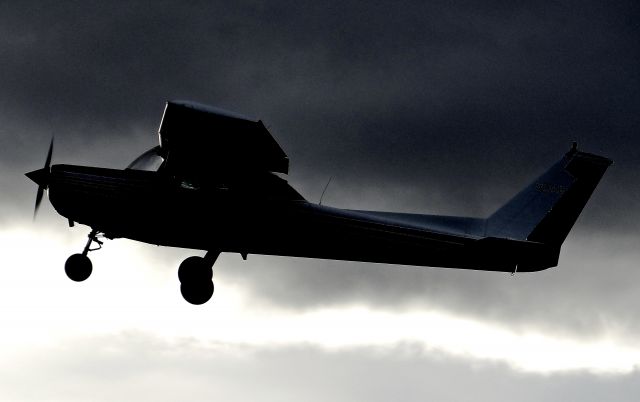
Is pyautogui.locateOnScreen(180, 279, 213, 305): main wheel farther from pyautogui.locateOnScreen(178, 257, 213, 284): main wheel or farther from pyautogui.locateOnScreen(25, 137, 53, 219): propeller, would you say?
pyautogui.locateOnScreen(25, 137, 53, 219): propeller

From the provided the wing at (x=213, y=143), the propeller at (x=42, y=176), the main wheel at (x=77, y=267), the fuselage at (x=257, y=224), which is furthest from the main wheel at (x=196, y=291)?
the propeller at (x=42, y=176)

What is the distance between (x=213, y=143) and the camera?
13805mm

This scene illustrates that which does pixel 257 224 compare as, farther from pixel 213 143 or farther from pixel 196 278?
pixel 213 143

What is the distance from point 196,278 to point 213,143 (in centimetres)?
367

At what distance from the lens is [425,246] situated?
16234mm

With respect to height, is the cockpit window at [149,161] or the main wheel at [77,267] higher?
the cockpit window at [149,161]

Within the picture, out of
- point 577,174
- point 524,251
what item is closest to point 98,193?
point 524,251

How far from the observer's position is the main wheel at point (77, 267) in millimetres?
17609

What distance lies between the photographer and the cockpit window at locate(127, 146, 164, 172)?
16172 millimetres

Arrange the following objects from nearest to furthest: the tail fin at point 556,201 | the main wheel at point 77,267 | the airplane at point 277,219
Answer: the airplane at point 277,219, the tail fin at point 556,201, the main wheel at point 77,267

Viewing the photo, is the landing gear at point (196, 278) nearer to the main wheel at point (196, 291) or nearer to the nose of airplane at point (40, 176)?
the main wheel at point (196, 291)

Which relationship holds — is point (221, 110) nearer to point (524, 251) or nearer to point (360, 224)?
point (360, 224)

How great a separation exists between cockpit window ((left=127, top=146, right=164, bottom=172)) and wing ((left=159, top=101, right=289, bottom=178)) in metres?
0.76

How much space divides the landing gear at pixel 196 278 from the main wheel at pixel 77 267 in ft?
9.17
